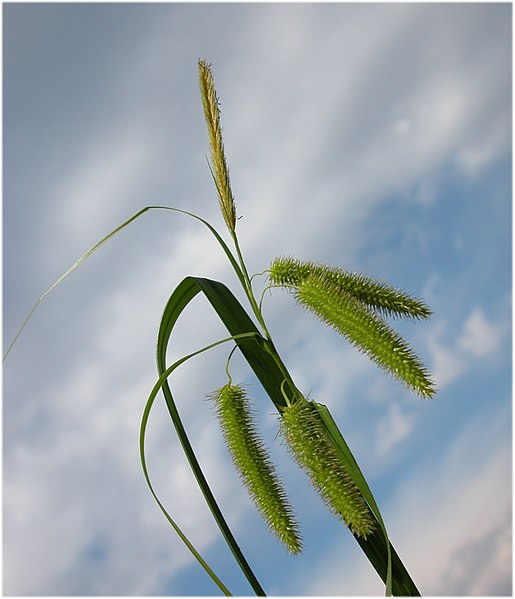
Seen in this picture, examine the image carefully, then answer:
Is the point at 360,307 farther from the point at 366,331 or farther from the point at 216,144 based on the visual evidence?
the point at 216,144

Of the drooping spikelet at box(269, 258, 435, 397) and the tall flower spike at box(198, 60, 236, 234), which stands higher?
the tall flower spike at box(198, 60, 236, 234)

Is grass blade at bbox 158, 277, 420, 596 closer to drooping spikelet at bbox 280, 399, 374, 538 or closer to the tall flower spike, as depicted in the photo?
drooping spikelet at bbox 280, 399, 374, 538

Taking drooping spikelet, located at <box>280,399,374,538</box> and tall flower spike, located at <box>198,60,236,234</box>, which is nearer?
drooping spikelet, located at <box>280,399,374,538</box>

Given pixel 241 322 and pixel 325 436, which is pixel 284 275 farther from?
pixel 325 436

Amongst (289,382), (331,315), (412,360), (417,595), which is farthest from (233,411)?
(417,595)

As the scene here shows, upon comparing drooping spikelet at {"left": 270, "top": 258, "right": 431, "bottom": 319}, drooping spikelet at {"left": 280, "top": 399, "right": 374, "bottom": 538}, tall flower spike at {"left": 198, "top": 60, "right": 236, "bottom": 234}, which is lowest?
drooping spikelet at {"left": 280, "top": 399, "right": 374, "bottom": 538}

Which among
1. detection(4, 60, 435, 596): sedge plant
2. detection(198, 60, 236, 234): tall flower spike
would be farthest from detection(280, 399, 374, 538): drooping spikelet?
detection(198, 60, 236, 234): tall flower spike

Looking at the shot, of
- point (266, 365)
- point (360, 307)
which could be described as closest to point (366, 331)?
Answer: point (360, 307)
